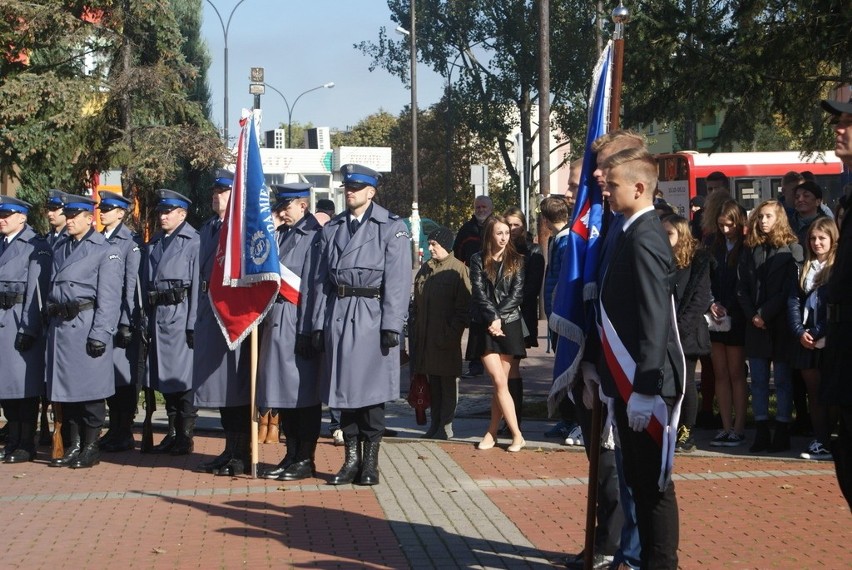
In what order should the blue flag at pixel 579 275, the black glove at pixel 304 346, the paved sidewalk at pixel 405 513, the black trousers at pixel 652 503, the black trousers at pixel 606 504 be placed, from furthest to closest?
the black glove at pixel 304 346 → the paved sidewalk at pixel 405 513 → the black trousers at pixel 606 504 → the blue flag at pixel 579 275 → the black trousers at pixel 652 503

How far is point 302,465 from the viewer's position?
30.2 ft

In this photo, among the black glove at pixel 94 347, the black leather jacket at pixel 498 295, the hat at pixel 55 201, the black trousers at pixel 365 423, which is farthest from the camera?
the hat at pixel 55 201

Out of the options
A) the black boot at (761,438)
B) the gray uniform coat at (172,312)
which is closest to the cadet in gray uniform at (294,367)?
the gray uniform coat at (172,312)

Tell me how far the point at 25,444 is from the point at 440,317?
3604mm

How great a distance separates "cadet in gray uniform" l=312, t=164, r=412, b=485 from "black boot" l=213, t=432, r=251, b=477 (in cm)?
88

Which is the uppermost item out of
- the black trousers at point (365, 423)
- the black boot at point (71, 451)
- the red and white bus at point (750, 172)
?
the red and white bus at point (750, 172)

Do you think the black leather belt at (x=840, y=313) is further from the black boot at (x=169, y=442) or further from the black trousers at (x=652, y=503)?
the black boot at (x=169, y=442)

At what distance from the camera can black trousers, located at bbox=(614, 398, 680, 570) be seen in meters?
5.28

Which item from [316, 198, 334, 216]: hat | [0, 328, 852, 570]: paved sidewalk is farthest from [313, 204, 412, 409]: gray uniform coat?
[316, 198, 334, 216]: hat

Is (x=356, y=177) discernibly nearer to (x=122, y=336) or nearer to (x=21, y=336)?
(x=122, y=336)

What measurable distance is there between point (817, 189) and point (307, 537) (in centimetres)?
597

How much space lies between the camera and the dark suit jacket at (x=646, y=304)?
5117 mm

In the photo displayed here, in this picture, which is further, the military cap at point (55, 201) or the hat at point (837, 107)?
the military cap at point (55, 201)

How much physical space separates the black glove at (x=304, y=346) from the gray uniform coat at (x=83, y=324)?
6.14ft
